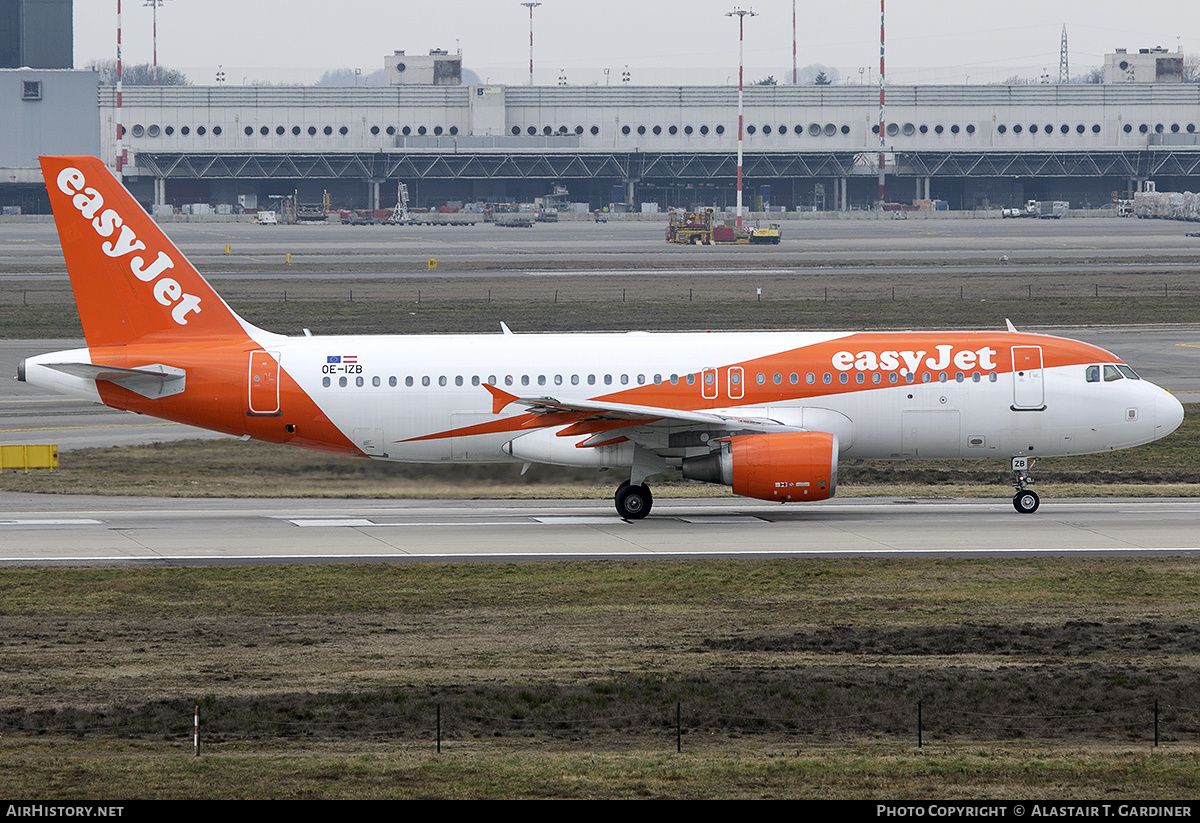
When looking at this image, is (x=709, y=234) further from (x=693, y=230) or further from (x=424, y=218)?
(x=424, y=218)

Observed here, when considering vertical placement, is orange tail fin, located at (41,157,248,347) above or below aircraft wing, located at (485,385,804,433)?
above

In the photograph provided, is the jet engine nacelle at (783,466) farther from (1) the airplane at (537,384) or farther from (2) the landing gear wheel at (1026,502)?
(2) the landing gear wheel at (1026,502)

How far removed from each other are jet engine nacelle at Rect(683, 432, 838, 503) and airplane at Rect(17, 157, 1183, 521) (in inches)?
47.8

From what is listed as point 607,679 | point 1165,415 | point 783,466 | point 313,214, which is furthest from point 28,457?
point 313,214

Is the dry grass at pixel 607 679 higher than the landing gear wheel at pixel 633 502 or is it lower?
lower

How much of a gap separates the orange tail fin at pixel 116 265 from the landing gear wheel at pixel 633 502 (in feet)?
A: 36.0

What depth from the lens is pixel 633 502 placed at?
36.6 m

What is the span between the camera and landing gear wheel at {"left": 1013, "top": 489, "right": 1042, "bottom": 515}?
3719 centimetres

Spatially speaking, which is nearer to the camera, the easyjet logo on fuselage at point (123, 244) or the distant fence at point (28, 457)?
the easyjet logo on fuselage at point (123, 244)

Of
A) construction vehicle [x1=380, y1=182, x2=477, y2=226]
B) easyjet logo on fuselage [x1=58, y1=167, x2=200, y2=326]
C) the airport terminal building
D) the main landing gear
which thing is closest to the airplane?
easyjet logo on fuselage [x1=58, y1=167, x2=200, y2=326]

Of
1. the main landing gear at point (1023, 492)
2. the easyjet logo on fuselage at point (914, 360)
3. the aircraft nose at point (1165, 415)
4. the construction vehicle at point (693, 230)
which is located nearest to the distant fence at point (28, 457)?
the easyjet logo on fuselage at point (914, 360)

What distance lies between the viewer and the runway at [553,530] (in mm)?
32344

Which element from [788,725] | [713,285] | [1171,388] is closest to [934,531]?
[788,725]

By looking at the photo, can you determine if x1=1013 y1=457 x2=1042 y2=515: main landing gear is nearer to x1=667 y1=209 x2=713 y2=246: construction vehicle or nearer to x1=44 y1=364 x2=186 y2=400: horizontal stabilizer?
x1=44 y1=364 x2=186 y2=400: horizontal stabilizer
